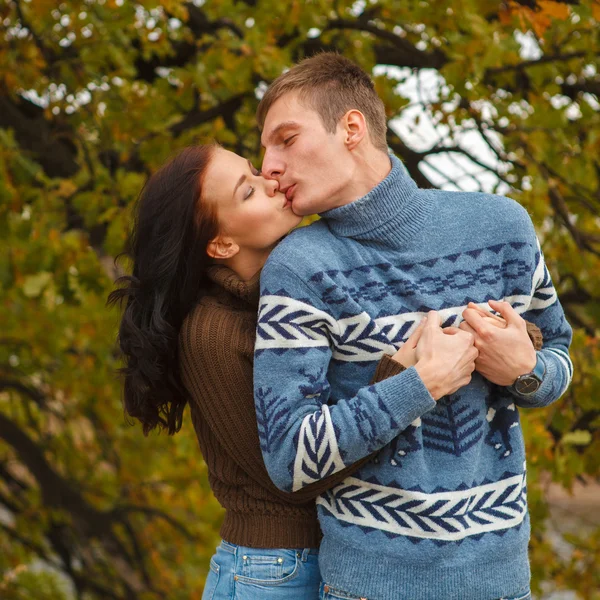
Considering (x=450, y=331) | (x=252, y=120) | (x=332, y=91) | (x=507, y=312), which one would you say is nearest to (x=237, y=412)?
(x=450, y=331)

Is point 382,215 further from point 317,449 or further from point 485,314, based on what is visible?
point 317,449

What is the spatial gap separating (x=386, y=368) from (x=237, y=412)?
14.2 inches

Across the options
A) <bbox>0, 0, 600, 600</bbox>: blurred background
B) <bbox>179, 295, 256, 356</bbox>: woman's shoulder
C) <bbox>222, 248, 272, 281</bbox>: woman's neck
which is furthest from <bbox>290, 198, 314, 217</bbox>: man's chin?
<bbox>0, 0, 600, 600</bbox>: blurred background

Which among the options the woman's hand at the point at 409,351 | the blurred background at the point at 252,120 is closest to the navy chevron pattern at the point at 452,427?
the woman's hand at the point at 409,351

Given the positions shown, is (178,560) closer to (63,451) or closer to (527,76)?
(63,451)

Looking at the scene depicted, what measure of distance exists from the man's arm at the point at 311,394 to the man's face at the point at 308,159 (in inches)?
8.7

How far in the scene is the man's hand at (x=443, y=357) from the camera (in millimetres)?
1738

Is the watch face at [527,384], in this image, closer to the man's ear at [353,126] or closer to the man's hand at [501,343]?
the man's hand at [501,343]

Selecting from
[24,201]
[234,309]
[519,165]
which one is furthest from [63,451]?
[234,309]

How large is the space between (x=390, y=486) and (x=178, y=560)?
4254 millimetres

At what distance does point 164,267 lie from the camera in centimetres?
201

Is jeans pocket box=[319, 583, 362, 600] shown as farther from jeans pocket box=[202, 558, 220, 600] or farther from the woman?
jeans pocket box=[202, 558, 220, 600]

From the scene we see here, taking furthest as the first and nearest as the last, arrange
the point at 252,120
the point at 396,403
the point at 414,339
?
the point at 252,120 → the point at 414,339 → the point at 396,403

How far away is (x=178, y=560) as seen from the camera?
18.9ft
